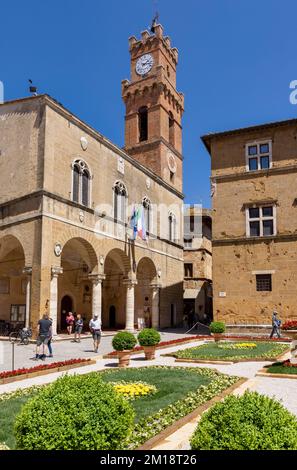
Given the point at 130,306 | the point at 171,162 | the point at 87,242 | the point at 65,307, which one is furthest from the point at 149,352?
the point at 171,162

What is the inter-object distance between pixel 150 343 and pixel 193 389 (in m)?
5.79

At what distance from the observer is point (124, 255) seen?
100 ft

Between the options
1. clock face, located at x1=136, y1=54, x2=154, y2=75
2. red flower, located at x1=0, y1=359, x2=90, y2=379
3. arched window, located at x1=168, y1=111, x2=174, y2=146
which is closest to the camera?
red flower, located at x1=0, y1=359, x2=90, y2=379

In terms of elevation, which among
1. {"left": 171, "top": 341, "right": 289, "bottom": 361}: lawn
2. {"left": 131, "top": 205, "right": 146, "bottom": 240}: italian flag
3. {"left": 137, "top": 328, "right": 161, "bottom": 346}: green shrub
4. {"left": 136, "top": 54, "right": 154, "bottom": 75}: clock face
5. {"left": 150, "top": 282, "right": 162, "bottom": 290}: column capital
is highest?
{"left": 136, "top": 54, "right": 154, "bottom": 75}: clock face

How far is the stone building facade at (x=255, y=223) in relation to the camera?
25.4 metres

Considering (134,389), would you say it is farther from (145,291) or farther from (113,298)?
(113,298)

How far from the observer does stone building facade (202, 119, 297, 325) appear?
2538cm

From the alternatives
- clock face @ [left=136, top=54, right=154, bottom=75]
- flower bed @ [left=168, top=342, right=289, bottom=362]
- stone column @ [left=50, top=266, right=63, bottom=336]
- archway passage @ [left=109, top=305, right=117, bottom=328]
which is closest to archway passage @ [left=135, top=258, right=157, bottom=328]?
→ archway passage @ [left=109, top=305, right=117, bottom=328]

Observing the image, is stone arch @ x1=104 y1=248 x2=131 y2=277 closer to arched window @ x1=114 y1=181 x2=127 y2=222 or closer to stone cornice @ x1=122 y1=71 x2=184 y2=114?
arched window @ x1=114 y1=181 x2=127 y2=222

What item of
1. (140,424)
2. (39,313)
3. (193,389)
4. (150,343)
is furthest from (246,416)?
(39,313)

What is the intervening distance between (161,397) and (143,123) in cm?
3782

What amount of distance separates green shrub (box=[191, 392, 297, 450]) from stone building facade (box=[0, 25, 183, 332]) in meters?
19.3
